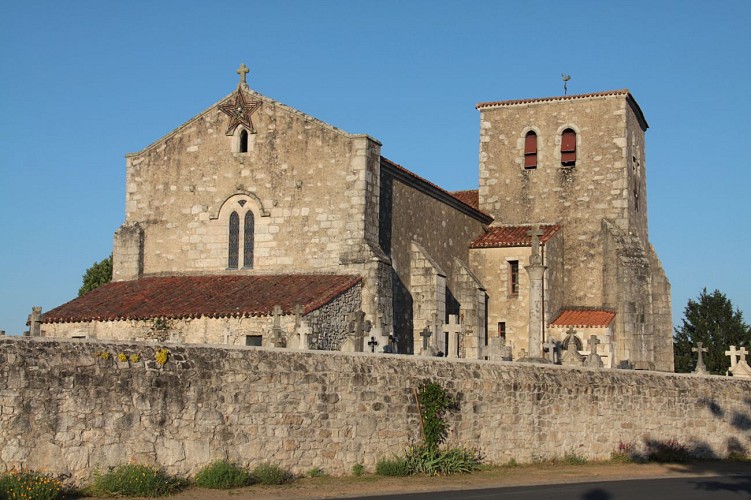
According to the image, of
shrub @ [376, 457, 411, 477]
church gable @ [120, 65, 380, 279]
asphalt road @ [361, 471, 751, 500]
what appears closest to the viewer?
asphalt road @ [361, 471, 751, 500]

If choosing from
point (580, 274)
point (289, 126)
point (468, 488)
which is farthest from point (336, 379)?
point (580, 274)

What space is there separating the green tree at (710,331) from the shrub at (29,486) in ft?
128

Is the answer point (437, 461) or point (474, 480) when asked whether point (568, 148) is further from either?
point (474, 480)

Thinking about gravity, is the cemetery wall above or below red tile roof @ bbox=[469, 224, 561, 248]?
below

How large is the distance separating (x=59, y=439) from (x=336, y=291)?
41.7 ft

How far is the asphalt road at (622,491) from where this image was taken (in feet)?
56.0

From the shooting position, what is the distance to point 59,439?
613 inches

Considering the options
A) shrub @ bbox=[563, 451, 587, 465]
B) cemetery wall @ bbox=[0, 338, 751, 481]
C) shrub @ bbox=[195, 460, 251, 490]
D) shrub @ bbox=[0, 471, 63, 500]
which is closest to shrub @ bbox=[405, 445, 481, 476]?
cemetery wall @ bbox=[0, 338, 751, 481]

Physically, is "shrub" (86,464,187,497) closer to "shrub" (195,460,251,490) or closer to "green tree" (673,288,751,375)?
"shrub" (195,460,251,490)

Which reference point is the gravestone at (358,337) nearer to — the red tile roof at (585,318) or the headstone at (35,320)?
the headstone at (35,320)

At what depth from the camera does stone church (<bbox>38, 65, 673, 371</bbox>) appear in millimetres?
27969

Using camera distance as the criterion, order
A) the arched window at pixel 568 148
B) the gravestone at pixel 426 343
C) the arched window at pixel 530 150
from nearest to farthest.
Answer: the gravestone at pixel 426 343 → the arched window at pixel 568 148 → the arched window at pixel 530 150

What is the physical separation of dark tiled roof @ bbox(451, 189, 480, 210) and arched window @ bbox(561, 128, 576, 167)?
3937 millimetres

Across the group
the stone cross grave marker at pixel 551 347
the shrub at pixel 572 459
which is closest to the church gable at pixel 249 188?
the stone cross grave marker at pixel 551 347
